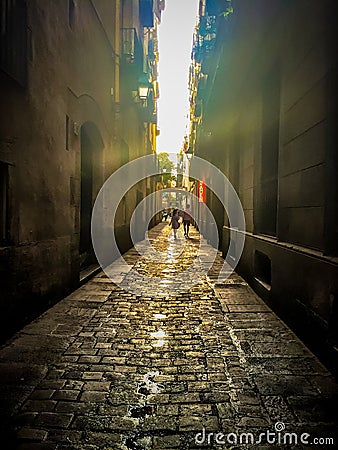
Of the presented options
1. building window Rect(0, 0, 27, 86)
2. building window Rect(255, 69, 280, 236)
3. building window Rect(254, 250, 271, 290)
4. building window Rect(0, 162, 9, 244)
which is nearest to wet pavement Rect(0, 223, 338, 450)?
building window Rect(0, 162, 9, 244)

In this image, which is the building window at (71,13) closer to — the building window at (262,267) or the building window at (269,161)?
the building window at (269,161)

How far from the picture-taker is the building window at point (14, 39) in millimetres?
4297

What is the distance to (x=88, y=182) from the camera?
938 centimetres

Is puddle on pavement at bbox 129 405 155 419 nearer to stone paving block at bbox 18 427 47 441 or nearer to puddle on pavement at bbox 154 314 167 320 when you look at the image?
stone paving block at bbox 18 427 47 441

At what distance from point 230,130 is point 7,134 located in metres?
8.19

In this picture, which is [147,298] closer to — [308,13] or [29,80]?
[29,80]

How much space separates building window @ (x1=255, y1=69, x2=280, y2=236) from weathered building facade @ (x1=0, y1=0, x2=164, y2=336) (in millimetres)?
3428

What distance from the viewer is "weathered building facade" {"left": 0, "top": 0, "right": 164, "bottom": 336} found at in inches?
177

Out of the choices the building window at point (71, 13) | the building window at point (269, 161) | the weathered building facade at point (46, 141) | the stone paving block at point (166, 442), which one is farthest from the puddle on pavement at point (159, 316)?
the building window at point (71, 13)

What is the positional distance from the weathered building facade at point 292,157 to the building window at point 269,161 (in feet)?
0.06

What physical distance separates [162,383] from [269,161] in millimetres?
5193

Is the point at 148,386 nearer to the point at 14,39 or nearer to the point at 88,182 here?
the point at 14,39

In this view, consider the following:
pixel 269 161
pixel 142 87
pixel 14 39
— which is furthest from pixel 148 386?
pixel 142 87

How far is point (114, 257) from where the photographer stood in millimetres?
11828
